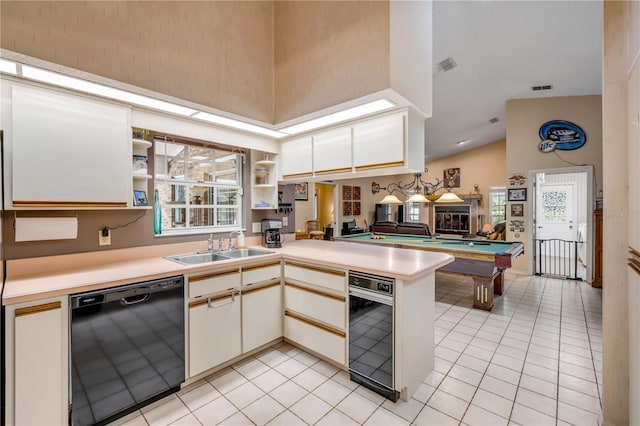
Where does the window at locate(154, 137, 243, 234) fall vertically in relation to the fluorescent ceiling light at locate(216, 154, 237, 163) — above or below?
below

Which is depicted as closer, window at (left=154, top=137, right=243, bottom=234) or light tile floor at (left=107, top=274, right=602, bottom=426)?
light tile floor at (left=107, top=274, right=602, bottom=426)

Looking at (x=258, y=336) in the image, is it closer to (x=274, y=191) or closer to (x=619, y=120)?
(x=274, y=191)

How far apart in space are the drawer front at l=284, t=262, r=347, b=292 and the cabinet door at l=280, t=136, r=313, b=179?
3.46ft

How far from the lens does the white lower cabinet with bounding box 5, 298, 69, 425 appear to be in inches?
54.7

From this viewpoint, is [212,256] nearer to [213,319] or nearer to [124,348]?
[213,319]

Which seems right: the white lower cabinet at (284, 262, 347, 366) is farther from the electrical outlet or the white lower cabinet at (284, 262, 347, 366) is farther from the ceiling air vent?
the ceiling air vent

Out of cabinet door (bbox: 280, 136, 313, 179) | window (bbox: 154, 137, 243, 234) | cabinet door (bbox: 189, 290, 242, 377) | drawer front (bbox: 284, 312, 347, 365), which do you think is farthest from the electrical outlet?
cabinet door (bbox: 280, 136, 313, 179)

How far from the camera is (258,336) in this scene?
7.97 feet

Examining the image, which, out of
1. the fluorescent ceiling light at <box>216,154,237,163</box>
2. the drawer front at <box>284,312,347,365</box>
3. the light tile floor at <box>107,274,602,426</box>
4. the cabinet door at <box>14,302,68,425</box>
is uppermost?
the fluorescent ceiling light at <box>216,154,237,163</box>

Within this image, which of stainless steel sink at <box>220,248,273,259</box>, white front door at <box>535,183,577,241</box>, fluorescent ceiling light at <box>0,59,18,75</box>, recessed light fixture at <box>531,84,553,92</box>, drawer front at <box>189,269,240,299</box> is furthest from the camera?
white front door at <box>535,183,577,241</box>

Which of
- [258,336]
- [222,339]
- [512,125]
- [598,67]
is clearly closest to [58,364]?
[222,339]

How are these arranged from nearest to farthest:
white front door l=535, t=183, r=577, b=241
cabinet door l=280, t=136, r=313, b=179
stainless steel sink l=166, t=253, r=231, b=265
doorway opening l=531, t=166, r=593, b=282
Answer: stainless steel sink l=166, t=253, r=231, b=265
cabinet door l=280, t=136, r=313, b=179
doorway opening l=531, t=166, r=593, b=282
white front door l=535, t=183, r=577, b=241

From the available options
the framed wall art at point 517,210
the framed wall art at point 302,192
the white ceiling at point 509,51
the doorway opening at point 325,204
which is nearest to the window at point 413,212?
the doorway opening at point 325,204

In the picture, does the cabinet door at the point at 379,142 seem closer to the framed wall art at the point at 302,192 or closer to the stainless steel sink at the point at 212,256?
the stainless steel sink at the point at 212,256
